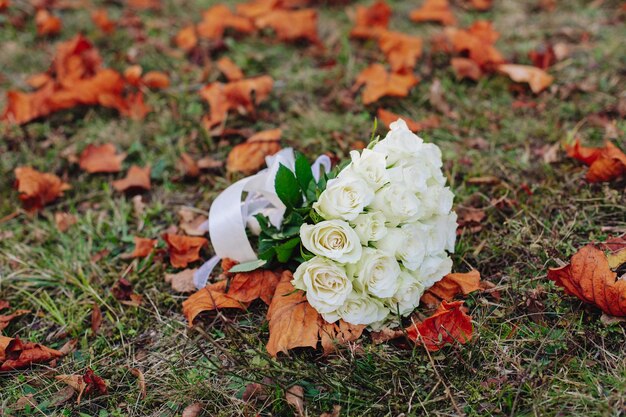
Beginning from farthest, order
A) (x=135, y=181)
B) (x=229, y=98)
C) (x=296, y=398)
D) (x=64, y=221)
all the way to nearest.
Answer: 1. (x=229, y=98)
2. (x=135, y=181)
3. (x=64, y=221)
4. (x=296, y=398)

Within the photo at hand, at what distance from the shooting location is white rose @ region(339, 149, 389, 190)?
1637mm

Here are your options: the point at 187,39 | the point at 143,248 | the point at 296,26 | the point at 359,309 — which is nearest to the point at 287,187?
the point at 359,309

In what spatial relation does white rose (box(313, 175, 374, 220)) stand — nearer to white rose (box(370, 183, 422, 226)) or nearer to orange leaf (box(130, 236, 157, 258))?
white rose (box(370, 183, 422, 226))

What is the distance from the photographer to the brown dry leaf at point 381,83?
2.72 m

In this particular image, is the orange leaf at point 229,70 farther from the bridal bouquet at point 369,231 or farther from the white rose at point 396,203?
the white rose at point 396,203

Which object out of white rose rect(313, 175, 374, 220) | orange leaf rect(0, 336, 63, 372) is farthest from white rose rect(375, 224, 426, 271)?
orange leaf rect(0, 336, 63, 372)

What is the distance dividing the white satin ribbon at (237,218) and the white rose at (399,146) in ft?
0.81

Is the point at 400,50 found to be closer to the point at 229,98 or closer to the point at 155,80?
the point at 229,98

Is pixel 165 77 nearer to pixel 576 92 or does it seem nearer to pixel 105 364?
pixel 105 364

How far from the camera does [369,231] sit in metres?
1.60

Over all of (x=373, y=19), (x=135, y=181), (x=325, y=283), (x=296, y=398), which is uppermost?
(x=373, y=19)

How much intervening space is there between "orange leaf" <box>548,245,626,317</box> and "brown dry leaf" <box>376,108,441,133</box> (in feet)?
3.21

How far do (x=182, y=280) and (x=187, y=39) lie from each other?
179 centimetres

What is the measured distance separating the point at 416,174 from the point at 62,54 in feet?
7.66
